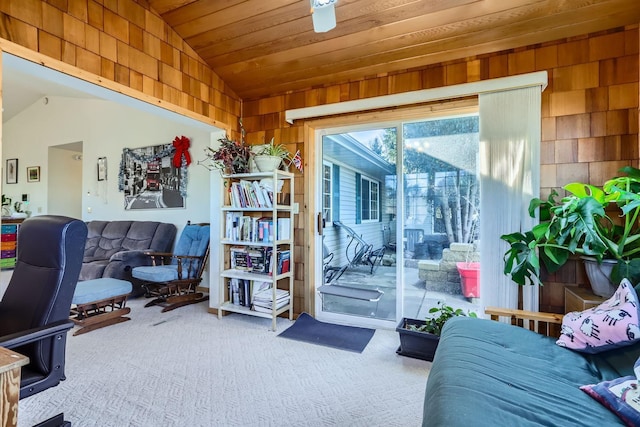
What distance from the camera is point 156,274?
359cm

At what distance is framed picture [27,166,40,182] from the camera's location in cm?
657

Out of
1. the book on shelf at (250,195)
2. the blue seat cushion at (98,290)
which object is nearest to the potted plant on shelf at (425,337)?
the book on shelf at (250,195)

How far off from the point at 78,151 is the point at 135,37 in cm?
571

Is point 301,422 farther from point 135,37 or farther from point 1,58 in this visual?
point 135,37

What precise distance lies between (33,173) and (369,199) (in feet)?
24.6

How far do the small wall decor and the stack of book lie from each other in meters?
2.29

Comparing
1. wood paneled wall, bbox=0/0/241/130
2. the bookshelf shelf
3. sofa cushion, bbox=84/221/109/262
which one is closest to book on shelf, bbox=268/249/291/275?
the bookshelf shelf

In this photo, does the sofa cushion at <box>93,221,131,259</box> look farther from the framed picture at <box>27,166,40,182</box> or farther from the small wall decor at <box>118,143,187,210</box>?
the framed picture at <box>27,166,40,182</box>

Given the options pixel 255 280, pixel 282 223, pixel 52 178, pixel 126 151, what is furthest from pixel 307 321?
pixel 52 178

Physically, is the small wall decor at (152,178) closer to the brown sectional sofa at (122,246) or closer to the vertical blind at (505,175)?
the brown sectional sofa at (122,246)

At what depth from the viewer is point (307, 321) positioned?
10.5ft

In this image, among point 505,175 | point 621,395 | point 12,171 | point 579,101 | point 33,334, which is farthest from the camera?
point 12,171

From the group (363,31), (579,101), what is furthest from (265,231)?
(579,101)

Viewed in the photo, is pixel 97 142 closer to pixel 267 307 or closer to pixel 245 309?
pixel 245 309
